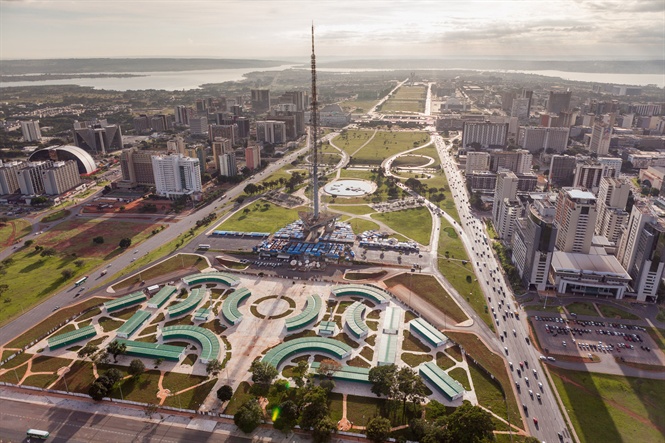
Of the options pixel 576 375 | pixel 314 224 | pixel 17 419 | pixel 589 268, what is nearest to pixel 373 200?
pixel 314 224

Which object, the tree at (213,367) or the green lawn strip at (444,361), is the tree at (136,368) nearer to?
the tree at (213,367)

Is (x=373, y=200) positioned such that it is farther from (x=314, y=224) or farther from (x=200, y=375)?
(x=200, y=375)

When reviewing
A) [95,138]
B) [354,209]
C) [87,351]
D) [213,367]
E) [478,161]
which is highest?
[95,138]

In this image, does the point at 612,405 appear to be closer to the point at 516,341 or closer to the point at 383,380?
the point at 516,341

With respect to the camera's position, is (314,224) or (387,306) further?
(314,224)

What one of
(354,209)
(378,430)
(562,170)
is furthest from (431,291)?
(562,170)

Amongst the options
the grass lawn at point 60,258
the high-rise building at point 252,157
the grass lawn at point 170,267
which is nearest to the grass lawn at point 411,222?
the grass lawn at point 170,267
